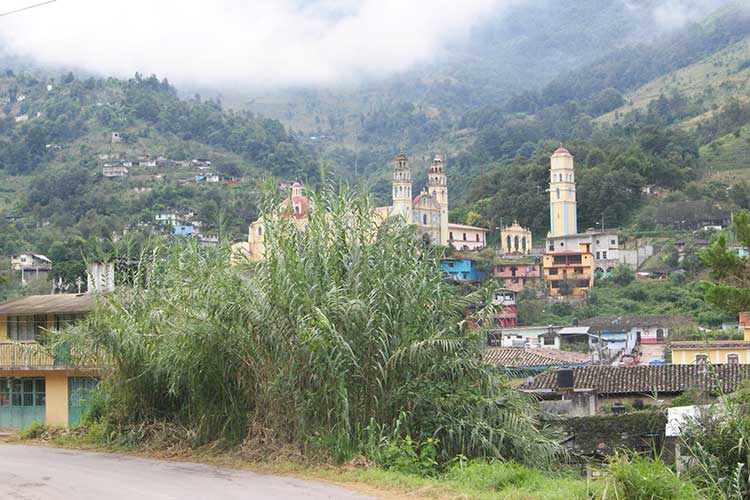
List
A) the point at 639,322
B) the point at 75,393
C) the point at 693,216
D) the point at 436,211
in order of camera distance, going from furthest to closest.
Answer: the point at 436,211 → the point at 693,216 → the point at 639,322 → the point at 75,393

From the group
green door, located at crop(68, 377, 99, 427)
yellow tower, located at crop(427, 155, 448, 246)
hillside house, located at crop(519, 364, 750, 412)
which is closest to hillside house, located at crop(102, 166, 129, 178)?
yellow tower, located at crop(427, 155, 448, 246)

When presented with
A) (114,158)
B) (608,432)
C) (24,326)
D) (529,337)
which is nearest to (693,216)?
(529,337)

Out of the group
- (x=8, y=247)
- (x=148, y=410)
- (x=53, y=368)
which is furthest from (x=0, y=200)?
(x=148, y=410)

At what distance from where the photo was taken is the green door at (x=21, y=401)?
A: 20188mm

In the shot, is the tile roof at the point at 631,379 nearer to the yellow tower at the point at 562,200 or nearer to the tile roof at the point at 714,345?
the tile roof at the point at 714,345

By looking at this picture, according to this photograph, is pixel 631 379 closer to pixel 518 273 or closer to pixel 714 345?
pixel 714 345

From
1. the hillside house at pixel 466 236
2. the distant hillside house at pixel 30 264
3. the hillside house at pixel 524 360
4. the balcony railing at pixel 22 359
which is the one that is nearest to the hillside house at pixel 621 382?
the hillside house at pixel 524 360

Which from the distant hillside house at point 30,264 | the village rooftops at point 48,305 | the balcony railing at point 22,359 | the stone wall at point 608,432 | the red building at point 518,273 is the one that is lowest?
the stone wall at point 608,432

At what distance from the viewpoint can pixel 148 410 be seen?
13.2m

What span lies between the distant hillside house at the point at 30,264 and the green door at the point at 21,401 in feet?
164

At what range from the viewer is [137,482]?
10094 mm

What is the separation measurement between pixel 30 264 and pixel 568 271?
40.3 m

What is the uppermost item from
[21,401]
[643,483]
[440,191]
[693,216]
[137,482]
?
[440,191]

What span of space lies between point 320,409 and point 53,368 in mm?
10029
